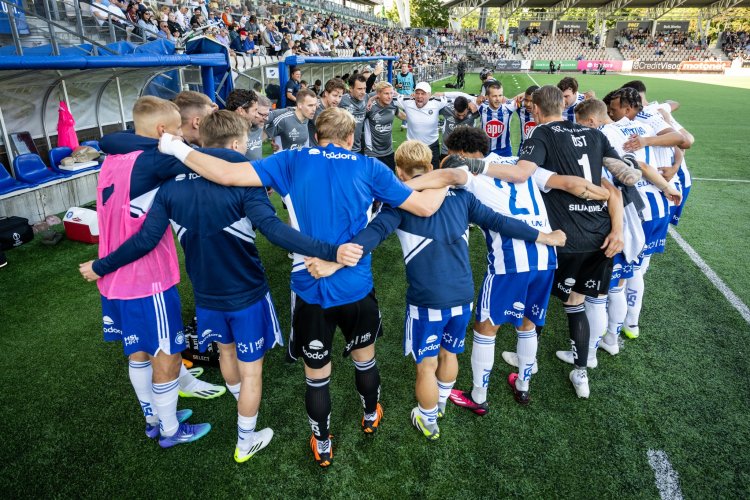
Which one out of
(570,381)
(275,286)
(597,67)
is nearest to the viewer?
(570,381)

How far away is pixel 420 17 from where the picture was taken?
3036 inches

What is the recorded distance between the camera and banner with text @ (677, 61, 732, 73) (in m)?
49.8

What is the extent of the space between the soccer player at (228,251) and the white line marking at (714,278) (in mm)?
4799

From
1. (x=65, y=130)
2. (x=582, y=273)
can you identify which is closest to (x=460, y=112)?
(x=582, y=273)

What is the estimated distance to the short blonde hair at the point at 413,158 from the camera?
9.41ft

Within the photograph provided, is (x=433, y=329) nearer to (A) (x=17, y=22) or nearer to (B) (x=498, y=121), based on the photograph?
(B) (x=498, y=121)

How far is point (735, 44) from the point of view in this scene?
196 ft

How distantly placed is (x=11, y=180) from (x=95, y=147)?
2.10m

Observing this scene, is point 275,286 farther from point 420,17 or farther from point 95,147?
point 420,17

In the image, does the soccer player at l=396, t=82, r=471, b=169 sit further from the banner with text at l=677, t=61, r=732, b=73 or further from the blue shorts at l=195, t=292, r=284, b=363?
the banner with text at l=677, t=61, r=732, b=73

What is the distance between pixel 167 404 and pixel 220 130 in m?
1.81

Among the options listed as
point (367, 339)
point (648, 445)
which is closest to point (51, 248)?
point (367, 339)

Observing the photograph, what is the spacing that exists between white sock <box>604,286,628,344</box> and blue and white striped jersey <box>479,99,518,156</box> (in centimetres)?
384

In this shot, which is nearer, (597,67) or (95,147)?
(95,147)
